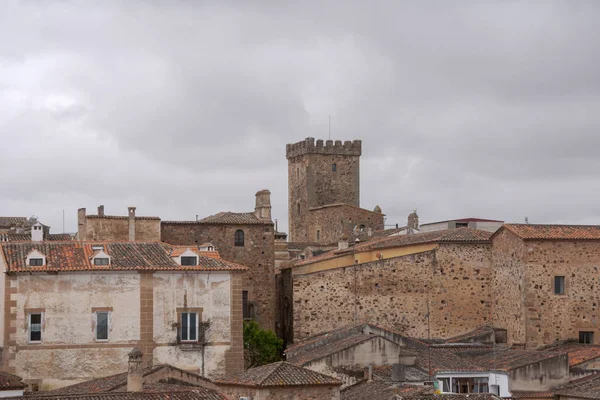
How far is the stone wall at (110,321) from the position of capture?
50375 mm

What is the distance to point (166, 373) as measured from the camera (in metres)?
45.8

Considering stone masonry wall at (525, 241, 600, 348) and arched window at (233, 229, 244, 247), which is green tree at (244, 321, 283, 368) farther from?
stone masonry wall at (525, 241, 600, 348)

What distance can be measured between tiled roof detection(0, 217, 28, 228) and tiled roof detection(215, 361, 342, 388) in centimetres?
4472

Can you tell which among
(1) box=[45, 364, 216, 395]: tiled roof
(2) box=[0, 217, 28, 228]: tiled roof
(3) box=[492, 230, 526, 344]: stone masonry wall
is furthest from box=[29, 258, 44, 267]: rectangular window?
(2) box=[0, 217, 28, 228]: tiled roof

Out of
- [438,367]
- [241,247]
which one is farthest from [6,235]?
[438,367]

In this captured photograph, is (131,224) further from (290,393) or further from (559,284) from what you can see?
(290,393)

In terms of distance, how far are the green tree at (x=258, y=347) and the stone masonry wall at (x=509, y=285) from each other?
11.1 metres

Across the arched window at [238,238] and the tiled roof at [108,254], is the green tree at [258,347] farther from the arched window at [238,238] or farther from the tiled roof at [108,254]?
the tiled roof at [108,254]

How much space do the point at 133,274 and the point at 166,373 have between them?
7.32 meters

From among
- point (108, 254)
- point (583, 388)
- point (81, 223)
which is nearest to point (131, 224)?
point (81, 223)

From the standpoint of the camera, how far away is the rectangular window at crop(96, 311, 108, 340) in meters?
51.4

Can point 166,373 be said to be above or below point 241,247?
below

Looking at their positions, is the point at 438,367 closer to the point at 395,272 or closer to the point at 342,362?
the point at 342,362

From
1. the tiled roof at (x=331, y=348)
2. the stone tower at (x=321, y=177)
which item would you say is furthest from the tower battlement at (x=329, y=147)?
the tiled roof at (x=331, y=348)
